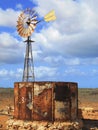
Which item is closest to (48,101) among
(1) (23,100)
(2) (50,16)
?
(1) (23,100)

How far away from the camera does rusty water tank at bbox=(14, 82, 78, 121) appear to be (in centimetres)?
1914

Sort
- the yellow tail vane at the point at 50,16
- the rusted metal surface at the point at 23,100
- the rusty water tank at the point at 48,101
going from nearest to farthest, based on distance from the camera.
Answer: the rusty water tank at the point at 48,101 < the rusted metal surface at the point at 23,100 < the yellow tail vane at the point at 50,16

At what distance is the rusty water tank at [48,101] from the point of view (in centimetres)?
1914

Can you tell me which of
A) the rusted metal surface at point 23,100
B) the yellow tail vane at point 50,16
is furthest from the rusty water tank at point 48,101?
the yellow tail vane at point 50,16

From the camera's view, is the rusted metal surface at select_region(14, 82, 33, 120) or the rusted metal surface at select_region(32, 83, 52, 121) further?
the rusted metal surface at select_region(14, 82, 33, 120)

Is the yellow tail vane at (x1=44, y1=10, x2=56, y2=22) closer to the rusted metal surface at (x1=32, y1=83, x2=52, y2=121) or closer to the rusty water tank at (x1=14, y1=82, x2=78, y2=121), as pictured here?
the rusty water tank at (x1=14, y1=82, x2=78, y2=121)

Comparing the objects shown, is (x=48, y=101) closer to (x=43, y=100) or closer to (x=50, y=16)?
(x=43, y=100)

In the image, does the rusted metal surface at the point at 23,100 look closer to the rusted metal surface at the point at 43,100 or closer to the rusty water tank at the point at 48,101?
the rusty water tank at the point at 48,101

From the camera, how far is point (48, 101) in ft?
62.8

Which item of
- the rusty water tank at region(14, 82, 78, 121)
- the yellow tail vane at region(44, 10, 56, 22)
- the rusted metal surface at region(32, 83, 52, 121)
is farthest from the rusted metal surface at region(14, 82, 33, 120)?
the yellow tail vane at region(44, 10, 56, 22)

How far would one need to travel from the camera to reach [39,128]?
749 inches

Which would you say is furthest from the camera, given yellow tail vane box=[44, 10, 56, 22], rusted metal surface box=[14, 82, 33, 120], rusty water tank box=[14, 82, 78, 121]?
yellow tail vane box=[44, 10, 56, 22]

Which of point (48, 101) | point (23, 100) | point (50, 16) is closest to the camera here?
point (48, 101)

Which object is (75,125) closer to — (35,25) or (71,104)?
(71,104)
